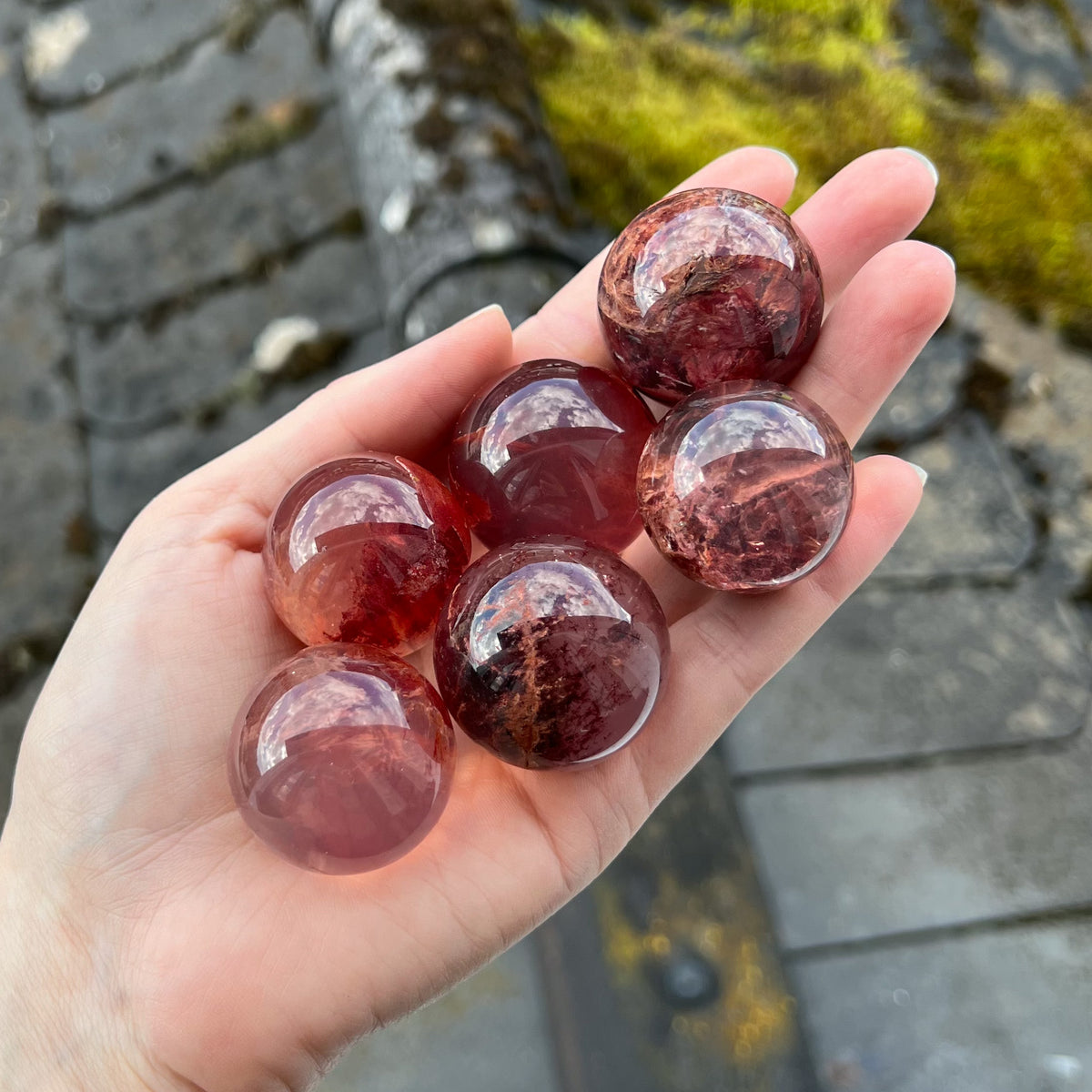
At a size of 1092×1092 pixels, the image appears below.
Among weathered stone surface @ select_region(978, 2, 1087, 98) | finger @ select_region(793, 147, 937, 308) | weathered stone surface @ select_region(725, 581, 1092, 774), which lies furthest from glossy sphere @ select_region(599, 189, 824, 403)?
weathered stone surface @ select_region(978, 2, 1087, 98)

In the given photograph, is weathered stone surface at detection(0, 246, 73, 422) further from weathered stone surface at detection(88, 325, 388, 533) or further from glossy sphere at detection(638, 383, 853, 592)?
glossy sphere at detection(638, 383, 853, 592)

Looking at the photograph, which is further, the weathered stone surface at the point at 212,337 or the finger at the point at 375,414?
the weathered stone surface at the point at 212,337

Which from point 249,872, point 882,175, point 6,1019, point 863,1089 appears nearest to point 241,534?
point 249,872

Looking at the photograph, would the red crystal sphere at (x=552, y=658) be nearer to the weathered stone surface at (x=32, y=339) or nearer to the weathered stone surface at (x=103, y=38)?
the weathered stone surface at (x=32, y=339)

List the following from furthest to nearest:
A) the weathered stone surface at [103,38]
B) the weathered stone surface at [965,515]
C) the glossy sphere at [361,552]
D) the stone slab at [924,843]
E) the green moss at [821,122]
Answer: the weathered stone surface at [103,38], the green moss at [821,122], the weathered stone surface at [965,515], the stone slab at [924,843], the glossy sphere at [361,552]

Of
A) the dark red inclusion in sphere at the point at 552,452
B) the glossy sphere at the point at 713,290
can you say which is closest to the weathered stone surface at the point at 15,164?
the dark red inclusion in sphere at the point at 552,452

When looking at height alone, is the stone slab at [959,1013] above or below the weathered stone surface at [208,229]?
below
